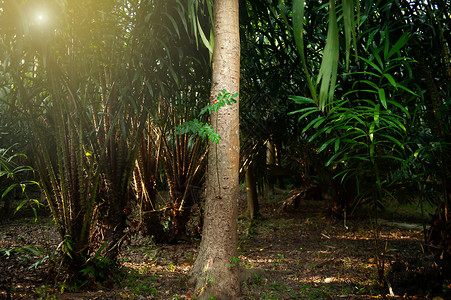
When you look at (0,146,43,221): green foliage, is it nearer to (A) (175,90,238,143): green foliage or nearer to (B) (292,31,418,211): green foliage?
(A) (175,90,238,143): green foliage

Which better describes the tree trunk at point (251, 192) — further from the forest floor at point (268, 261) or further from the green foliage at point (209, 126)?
the green foliage at point (209, 126)

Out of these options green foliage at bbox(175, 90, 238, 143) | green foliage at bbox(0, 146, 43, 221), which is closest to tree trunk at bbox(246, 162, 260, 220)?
green foliage at bbox(0, 146, 43, 221)

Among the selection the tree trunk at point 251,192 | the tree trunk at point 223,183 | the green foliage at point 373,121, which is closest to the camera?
the green foliage at point 373,121

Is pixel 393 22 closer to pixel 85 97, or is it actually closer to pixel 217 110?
pixel 217 110

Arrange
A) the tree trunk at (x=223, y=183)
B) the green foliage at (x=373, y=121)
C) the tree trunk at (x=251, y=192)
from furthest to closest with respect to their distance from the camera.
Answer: the tree trunk at (x=251, y=192) < the tree trunk at (x=223, y=183) < the green foliage at (x=373, y=121)

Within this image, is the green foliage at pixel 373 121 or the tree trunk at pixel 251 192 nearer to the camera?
the green foliage at pixel 373 121

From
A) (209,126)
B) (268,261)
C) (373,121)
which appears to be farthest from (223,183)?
(268,261)

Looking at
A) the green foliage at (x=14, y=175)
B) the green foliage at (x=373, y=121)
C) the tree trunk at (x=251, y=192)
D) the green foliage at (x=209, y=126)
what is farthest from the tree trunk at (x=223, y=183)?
the tree trunk at (x=251, y=192)

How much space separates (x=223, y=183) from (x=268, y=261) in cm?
A: 126

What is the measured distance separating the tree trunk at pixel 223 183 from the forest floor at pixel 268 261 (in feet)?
0.48

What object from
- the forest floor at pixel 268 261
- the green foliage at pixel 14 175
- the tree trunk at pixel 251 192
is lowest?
the forest floor at pixel 268 261

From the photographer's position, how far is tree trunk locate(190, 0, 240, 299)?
1717 mm

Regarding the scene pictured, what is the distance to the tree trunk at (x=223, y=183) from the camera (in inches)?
67.6

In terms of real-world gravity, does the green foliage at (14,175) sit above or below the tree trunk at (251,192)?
above
